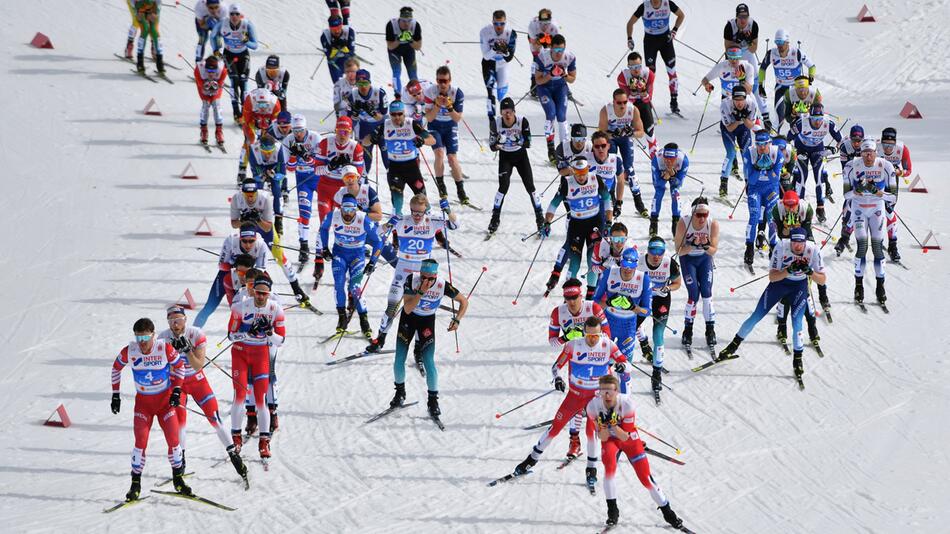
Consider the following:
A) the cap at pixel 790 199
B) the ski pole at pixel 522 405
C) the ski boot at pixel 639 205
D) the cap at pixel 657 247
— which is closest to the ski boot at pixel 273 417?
the ski pole at pixel 522 405

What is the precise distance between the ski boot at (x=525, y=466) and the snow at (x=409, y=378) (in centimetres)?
16

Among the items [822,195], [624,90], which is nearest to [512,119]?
[624,90]

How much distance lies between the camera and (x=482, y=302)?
18.3 metres

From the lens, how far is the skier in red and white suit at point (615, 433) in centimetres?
1285

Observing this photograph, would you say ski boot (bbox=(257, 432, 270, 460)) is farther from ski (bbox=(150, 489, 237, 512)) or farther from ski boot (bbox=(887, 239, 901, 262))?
ski boot (bbox=(887, 239, 901, 262))

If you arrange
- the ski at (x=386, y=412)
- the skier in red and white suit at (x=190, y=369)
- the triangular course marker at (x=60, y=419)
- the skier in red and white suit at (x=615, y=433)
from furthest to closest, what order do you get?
the ski at (x=386, y=412) → the triangular course marker at (x=60, y=419) → the skier in red and white suit at (x=190, y=369) → the skier in red and white suit at (x=615, y=433)

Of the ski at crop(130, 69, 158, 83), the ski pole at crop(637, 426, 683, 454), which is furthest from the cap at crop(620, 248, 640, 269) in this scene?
the ski at crop(130, 69, 158, 83)

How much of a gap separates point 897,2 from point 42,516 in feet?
78.1

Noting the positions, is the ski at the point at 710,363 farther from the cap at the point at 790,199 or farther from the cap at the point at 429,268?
the cap at the point at 429,268

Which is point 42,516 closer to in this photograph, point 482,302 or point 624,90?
point 482,302

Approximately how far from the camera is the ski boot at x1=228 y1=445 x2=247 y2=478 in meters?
14.0

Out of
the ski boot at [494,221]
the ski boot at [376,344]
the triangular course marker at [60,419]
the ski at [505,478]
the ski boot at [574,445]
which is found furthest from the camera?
the ski boot at [494,221]

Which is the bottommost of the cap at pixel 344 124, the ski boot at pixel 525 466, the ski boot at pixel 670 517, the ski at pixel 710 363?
the ski boot at pixel 670 517

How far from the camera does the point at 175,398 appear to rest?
1358 cm
